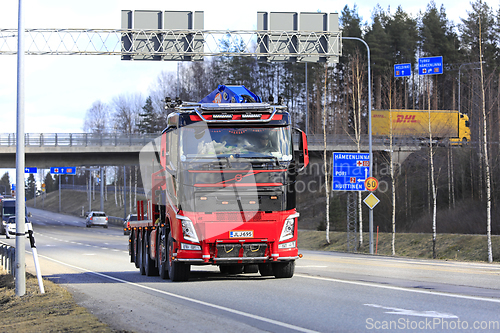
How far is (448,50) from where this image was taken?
262 ft

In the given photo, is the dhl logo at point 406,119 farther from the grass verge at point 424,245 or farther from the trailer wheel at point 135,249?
A: the trailer wheel at point 135,249

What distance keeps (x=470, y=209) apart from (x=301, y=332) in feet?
136

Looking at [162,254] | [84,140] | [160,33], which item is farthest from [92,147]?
[162,254]

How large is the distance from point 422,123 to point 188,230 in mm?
49890

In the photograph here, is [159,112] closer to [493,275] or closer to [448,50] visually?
[448,50]

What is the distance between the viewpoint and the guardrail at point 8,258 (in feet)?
57.1

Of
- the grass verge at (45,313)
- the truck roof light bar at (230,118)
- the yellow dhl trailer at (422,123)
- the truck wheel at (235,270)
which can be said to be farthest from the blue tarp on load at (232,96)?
the yellow dhl trailer at (422,123)

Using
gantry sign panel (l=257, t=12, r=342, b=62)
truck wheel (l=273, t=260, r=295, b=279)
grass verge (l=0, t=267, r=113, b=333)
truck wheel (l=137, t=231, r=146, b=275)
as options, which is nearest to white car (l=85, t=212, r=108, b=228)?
gantry sign panel (l=257, t=12, r=342, b=62)

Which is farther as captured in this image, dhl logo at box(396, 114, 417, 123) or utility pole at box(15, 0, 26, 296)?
dhl logo at box(396, 114, 417, 123)

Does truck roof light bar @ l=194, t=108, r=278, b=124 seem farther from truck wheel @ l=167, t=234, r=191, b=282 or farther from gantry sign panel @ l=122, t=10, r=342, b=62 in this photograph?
gantry sign panel @ l=122, t=10, r=342, b=62

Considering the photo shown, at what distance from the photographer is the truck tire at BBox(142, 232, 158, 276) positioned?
55.2 feet

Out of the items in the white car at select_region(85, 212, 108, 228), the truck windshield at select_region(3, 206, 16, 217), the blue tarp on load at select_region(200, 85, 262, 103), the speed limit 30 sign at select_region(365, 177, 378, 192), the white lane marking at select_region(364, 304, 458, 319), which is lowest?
the white car at select_region(85, 212, 108, 228)

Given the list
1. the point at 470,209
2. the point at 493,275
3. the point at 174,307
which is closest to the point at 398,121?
the point at 470,209

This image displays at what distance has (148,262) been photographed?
1694 cm
